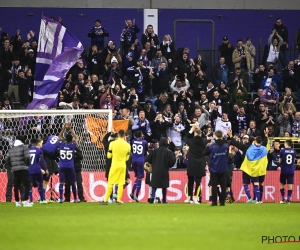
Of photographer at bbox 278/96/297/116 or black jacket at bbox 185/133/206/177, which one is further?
photographer at bbox 278/96/297/116

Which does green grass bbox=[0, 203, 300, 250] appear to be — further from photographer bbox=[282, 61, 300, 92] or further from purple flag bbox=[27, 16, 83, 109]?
photographer bbox=[282, 61, 300, 92]

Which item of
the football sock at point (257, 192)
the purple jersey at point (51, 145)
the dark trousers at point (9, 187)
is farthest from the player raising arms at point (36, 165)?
the football sock at point (257, 192)

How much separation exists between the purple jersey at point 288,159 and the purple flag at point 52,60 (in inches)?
280

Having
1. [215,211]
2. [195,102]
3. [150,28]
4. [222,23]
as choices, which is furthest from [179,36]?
[215,211]

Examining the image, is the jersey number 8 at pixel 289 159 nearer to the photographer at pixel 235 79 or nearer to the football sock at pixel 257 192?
the football sock at pixel 257 192

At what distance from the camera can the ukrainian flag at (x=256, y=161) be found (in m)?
27.7

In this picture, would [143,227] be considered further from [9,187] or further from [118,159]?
[9,187]

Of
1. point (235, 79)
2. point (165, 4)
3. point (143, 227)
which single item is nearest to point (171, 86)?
point (235, 79)

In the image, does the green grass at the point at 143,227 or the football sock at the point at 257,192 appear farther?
the football sock at the point at 257,192

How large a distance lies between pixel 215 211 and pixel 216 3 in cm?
1938

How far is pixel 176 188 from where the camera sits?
97.8 feet

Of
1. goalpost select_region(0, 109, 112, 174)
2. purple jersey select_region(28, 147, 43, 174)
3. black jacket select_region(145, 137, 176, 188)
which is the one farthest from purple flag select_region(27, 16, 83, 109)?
black jacket select_region(145, 137, 176, 188)

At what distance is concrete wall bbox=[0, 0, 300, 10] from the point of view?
38.0 meters

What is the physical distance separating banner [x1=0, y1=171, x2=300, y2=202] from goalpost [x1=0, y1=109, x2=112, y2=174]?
49 cm
